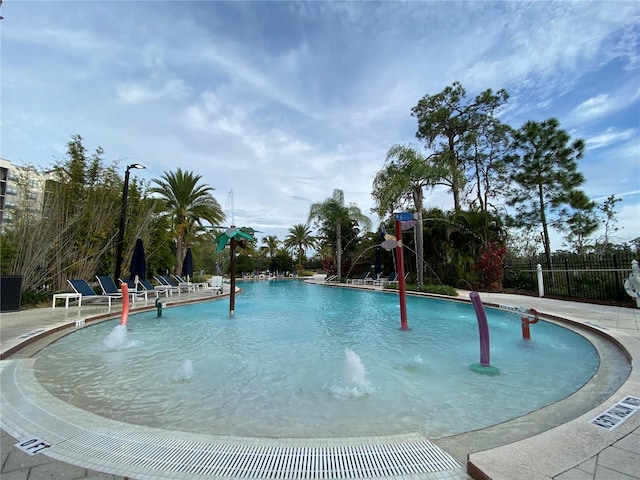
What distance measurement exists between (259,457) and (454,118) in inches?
1005

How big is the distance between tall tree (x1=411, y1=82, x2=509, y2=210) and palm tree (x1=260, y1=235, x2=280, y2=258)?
1069 inches

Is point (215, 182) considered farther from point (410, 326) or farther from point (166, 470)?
point (166, 470)

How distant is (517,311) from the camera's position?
336 inches

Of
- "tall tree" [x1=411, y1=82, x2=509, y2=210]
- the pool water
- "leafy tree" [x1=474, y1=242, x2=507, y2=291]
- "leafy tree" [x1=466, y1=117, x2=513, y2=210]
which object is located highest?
"tall tree" [x1=411, y1=82, x2=509, y2=210]

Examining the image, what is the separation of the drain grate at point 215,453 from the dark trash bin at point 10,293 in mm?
8051

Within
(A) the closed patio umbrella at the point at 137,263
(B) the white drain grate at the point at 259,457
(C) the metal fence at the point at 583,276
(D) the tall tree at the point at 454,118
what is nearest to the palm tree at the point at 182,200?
(A) the closed patio umbrella at the point at 137,263

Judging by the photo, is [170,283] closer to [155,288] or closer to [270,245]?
[155,288]

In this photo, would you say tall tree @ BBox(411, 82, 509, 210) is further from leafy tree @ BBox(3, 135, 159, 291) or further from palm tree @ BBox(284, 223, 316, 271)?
palm tree @ BBox(284, 223, 316, 271)

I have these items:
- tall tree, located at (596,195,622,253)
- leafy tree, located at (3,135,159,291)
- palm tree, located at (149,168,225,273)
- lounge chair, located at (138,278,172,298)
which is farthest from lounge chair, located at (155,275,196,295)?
tall tree, located at (596,195,622,253)

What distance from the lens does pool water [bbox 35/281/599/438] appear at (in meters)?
2.85

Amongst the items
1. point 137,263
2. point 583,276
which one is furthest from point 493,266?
point 137,263

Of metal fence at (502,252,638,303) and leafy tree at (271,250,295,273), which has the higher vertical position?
leafy tree at (271,250,295,273)

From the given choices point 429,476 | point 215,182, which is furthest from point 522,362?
point 215,182

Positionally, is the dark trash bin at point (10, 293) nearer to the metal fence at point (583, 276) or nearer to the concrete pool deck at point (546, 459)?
the concrete pool deck at point (546, 459)
